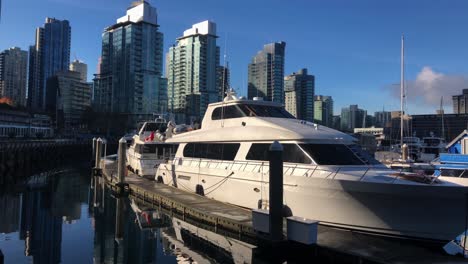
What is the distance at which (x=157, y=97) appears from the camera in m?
118

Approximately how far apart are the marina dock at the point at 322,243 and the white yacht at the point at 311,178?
0.33m

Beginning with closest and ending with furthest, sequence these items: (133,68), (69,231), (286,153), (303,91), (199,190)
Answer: (286,153) < (69,231) < (199,190) < (303,91) < (133,68)

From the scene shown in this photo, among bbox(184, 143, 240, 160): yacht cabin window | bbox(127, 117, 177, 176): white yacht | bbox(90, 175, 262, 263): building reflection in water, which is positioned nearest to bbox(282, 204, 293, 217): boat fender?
bbox(90, 175, 262, 263): building reflection in water

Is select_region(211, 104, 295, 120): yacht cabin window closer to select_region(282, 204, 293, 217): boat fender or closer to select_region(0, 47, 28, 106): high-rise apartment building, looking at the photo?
select_region(282, 204, 293, 217): boat fender

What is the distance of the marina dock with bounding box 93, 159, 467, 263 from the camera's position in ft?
31.0

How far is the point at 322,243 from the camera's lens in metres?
10.4

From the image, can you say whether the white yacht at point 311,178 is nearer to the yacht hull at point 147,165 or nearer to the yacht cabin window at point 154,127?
the yacht hull at point 147,165

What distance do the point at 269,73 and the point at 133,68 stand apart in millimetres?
88634

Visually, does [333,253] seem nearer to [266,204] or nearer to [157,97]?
[266,204]

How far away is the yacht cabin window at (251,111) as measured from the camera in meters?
16.4

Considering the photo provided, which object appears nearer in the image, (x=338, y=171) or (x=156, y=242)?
(x=338, y=171)

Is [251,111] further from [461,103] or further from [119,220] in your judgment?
[461,103]

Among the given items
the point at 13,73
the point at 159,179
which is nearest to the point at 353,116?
the point at 159,179

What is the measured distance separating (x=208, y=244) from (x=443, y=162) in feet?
37.4
